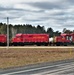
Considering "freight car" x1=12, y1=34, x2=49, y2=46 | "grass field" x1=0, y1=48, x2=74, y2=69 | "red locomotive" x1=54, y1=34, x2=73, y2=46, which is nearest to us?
"grass field" x1=0, y1=48, x2=74, y2=69

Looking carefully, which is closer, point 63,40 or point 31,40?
point 63,40

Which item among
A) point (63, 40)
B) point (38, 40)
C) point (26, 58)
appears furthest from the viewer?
point (38, 40)

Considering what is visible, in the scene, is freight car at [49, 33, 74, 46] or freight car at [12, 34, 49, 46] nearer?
freight car at [12, 34, 49, 46]

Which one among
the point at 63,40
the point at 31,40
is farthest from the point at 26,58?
the point at 31,40

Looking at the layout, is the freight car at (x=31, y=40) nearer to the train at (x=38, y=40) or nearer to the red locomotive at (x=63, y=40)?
the train at (x=38, y=40)

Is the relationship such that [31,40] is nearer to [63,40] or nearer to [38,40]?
[38,40]

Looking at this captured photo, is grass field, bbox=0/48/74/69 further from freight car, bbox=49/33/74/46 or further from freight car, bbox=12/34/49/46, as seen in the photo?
freight car, bbox=49/33/74/46

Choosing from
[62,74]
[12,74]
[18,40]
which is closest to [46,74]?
[62,74]

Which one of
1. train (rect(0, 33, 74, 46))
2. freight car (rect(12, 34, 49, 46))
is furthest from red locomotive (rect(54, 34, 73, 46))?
freight car (rect(12, 34, 49, 46))

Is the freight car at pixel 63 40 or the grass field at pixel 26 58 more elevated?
the freight car at pixel 63 40

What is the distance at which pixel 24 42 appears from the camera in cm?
7312

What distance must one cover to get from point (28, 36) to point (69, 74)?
59.3 metres

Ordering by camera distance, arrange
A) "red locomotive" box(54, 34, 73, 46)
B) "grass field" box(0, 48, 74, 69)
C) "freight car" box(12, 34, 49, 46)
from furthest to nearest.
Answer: "red locomotive" box(54, 34, 73, 46) < "freight car" box(12, 34, 49, 46) < "grass field" box(0, 48, 74, 69)

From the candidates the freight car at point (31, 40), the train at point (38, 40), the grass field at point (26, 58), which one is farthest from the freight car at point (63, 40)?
the grass field at point (26, 58)
